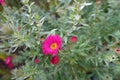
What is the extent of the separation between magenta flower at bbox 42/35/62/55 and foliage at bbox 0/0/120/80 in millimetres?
46

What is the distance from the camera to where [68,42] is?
4.06 feet

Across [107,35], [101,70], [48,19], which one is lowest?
[101,70]

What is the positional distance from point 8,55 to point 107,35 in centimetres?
52

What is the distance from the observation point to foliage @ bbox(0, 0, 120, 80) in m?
1.17

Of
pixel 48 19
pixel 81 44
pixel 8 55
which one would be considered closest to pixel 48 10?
pixel 48 19

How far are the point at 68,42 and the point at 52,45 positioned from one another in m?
0.14

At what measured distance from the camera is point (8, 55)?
146 cm

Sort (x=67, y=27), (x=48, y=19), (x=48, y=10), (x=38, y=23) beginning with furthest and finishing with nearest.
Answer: (x=48, y=10)
(x=48, y=19)
(x=67, y=27)
(x=38, y=23)

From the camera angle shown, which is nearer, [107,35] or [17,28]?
[17,28]

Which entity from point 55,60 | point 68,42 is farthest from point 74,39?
point 55,60

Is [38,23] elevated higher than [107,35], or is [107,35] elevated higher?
[38,23]

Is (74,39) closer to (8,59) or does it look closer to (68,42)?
(68,42)

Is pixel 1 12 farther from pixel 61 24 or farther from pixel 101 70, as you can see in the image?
pixel 101 70

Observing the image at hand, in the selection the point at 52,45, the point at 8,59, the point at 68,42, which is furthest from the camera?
the point at 8,59
